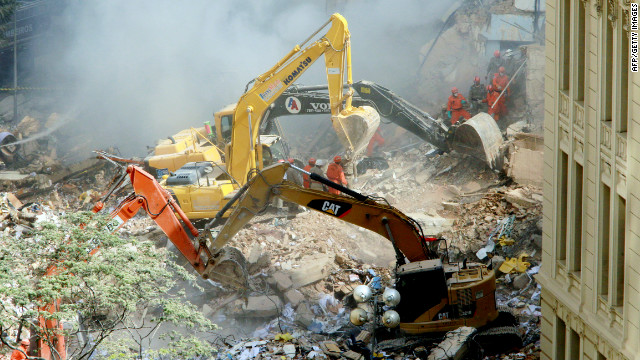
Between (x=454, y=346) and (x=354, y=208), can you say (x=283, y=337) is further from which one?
(x=454, y=346)

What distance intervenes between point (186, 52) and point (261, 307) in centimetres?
2409

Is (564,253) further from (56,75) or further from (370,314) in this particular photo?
(56,75)

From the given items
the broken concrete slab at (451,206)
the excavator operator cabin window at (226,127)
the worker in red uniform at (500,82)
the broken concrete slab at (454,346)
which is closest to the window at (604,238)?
the broken concrete slab at (454,346)

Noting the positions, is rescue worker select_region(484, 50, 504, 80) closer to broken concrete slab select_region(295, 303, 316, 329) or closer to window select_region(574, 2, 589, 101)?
broken concrete slab select_region(295, 303, 316, 329)

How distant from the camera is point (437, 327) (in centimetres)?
1280

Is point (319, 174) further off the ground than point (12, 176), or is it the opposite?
point (319, 174)

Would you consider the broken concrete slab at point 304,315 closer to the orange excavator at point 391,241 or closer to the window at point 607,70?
the orange excavator at point 391,241

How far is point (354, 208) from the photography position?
13180mm

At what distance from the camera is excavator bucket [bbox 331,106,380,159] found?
1967 cm

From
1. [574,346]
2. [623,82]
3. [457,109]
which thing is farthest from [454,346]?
[457,109]

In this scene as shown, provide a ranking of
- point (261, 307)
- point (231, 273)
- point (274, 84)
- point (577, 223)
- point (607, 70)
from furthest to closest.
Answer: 1. point (274, 84)
2. point (231, 273)
3. point (261, 307)
4. point (577, 223)
5. point (607, 70)

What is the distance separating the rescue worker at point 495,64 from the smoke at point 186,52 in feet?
15.3

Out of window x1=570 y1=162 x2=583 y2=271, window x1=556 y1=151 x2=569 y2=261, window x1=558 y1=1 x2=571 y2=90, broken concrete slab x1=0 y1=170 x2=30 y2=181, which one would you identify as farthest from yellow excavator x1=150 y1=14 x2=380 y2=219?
broken concrete slab x1=0 y1=170 x2=30 y2=181

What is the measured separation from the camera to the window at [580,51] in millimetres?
9938
